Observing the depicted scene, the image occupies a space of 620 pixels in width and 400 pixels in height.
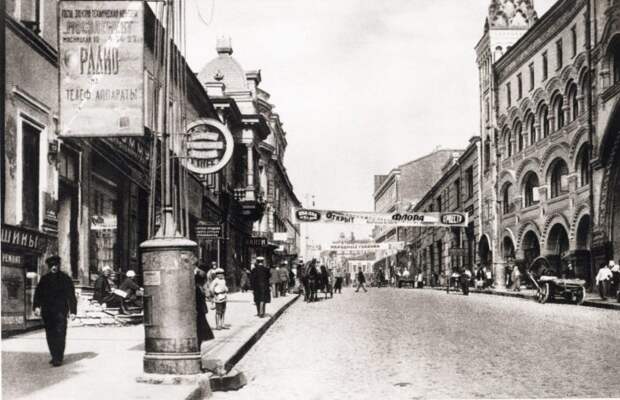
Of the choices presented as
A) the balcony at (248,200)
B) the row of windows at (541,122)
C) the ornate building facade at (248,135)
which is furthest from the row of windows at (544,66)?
the balcony at (248,200)

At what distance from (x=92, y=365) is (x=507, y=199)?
3619cm

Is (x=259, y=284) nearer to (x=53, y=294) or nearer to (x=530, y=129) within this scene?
(x=53, y=294)

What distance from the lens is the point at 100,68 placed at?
9.91m

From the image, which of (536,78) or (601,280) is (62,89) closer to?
(601,280)

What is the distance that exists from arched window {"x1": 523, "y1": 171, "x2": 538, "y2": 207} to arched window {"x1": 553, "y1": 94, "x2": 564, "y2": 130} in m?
4.24

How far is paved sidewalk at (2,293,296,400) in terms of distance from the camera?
8492mm

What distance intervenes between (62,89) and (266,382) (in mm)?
4401

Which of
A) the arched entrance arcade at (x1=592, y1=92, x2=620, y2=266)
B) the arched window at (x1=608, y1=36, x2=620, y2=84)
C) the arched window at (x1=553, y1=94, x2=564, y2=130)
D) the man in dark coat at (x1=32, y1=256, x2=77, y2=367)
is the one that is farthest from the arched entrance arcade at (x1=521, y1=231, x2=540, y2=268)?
the man in dark coat at (x1=32, y1=256, x2=77, y2=367)

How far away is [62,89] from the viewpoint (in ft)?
33.3

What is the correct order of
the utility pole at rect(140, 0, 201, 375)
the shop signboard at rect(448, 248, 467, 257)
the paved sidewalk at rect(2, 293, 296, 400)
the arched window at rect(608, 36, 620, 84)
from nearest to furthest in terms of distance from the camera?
the paved sidewalk at rect(2, 293, 296, 400), the utility pole at rect(140, 0, 201, 375), the arched window at rect(608, 36, 620, 84), the shop signboard at rect(448, 248, 467, 257)

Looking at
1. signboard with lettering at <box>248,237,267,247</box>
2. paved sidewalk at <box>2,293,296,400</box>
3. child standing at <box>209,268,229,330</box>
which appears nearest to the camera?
paved sidewalk at <box>2,293,296,400</box>

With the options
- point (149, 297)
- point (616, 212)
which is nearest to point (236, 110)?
point (616, 212)

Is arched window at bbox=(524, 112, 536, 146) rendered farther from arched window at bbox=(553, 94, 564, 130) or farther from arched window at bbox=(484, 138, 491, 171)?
arched window at bbox=(484, 138, 491, 171)

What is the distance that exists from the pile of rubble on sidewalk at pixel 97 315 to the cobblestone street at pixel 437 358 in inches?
121
